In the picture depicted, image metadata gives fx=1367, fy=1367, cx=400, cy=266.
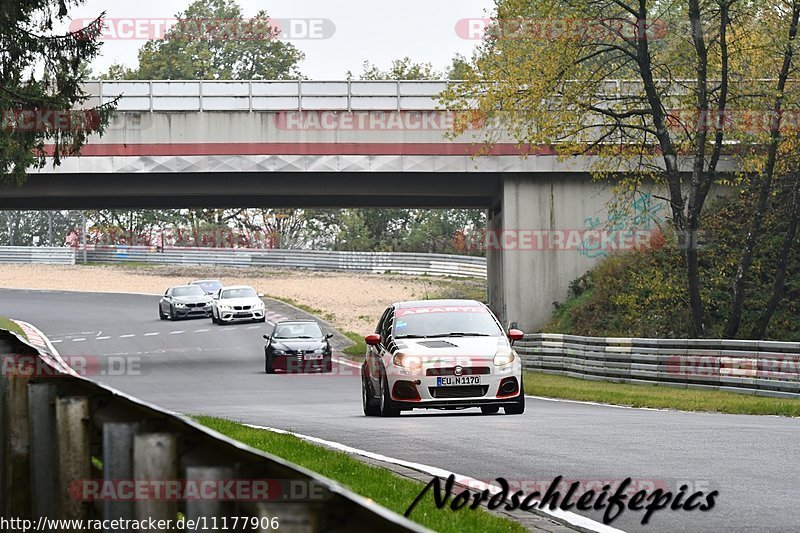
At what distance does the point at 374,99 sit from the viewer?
3988 cm

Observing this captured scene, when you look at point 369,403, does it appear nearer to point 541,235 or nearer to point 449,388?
point 449,388

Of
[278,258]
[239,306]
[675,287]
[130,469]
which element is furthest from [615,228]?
[278,258]

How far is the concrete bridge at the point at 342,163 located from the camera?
130ft

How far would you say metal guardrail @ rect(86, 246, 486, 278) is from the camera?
264ft

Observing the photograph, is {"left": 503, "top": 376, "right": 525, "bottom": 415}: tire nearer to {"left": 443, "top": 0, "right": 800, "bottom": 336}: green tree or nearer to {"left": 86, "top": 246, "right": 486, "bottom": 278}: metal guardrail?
{"left": 443, "top": 0, "right": 800, "bottom": 336}: green tree

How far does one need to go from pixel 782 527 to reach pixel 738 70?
2841 centimetres

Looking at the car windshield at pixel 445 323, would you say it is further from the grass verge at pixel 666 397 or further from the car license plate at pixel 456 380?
the grass verge at pixel 666 397

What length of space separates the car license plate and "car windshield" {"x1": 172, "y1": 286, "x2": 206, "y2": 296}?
134ft

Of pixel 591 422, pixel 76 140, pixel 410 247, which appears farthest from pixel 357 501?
pixel 410 247

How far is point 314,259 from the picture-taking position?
87.4 metres

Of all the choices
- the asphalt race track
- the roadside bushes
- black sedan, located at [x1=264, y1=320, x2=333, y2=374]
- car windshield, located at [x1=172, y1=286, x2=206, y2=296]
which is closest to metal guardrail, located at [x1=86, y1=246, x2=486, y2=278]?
car windshield, located at [x1=172, y1=286, x2=206, y2=296]

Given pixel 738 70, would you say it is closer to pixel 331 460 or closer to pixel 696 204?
pixel 696 204

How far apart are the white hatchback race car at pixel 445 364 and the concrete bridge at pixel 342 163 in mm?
19375

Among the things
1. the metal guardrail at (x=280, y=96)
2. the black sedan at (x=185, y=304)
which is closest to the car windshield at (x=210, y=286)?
the black sedan at (x=185, y=304)
